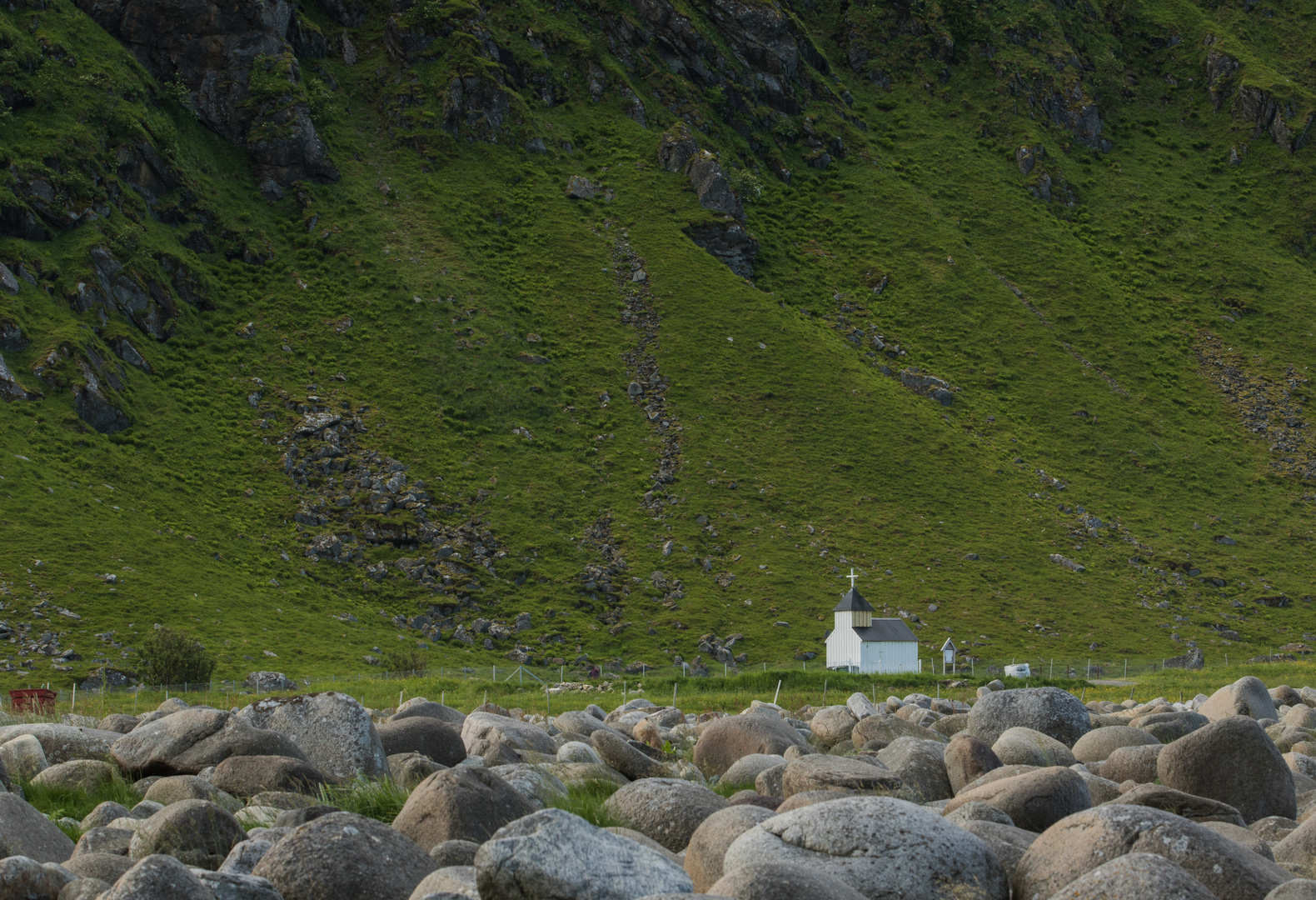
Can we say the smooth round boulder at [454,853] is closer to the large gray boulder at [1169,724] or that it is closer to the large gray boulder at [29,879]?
the large gray boulder at [29,879]

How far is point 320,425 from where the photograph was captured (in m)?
74.0

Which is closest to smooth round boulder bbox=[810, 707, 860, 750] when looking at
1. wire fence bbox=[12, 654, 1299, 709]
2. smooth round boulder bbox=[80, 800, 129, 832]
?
smooth round boulder bbox=[80, 800, 129, 832]

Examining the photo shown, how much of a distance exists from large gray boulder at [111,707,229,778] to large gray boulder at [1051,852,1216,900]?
11026 mm

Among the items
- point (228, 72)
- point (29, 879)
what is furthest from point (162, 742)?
point (228, 72)

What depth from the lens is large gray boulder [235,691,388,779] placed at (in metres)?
13.3

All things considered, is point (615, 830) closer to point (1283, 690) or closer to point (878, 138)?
point (1283, 690)

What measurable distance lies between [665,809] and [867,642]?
166 ft

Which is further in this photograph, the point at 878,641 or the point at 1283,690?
the point at 878,641

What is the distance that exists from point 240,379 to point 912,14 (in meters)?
116

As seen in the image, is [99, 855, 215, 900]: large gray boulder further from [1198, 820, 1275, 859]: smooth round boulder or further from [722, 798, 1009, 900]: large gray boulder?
[1198, 820, 1275, 859]: smooth round boulder

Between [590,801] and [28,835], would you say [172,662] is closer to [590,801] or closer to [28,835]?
[28,835]

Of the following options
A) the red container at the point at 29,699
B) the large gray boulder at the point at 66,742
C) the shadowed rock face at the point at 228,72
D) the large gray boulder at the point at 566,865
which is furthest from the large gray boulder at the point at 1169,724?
the shadowed rock face at the point at 228,72

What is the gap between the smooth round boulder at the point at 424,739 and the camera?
1528 centimetres

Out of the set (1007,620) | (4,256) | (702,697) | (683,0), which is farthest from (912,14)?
(702,697)
